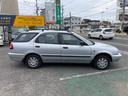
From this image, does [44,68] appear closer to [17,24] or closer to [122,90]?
[122,90]

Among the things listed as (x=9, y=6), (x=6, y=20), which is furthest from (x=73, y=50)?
(x=9, y=6)

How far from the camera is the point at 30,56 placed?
7246 mm

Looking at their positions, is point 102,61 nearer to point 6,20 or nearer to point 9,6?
point 6,20

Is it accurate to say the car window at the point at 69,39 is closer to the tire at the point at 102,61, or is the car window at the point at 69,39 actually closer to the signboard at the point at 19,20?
the tire at the point at 102,61

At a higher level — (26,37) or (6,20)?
(6,20)

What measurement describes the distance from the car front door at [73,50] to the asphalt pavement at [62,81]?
406mm

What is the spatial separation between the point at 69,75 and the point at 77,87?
1244 millimetres

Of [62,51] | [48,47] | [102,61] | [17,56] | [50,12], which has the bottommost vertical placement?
[102,61]

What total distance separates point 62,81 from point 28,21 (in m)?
12.9

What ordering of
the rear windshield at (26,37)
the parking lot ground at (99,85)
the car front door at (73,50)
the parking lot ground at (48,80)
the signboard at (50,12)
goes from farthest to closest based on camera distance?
the signboard at (50,12) → the rear windshield at (26,37) → the car front door at (73,50) → the parking lot ground at (48,80) → the parking lot ground at (99,85)

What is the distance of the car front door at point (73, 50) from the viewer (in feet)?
23.1

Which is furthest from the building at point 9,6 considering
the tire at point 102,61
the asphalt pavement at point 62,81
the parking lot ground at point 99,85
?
the parking lot ground at point 99,85

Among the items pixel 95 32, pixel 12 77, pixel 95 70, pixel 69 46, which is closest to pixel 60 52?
pixel 69 46

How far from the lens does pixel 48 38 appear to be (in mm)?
7273
